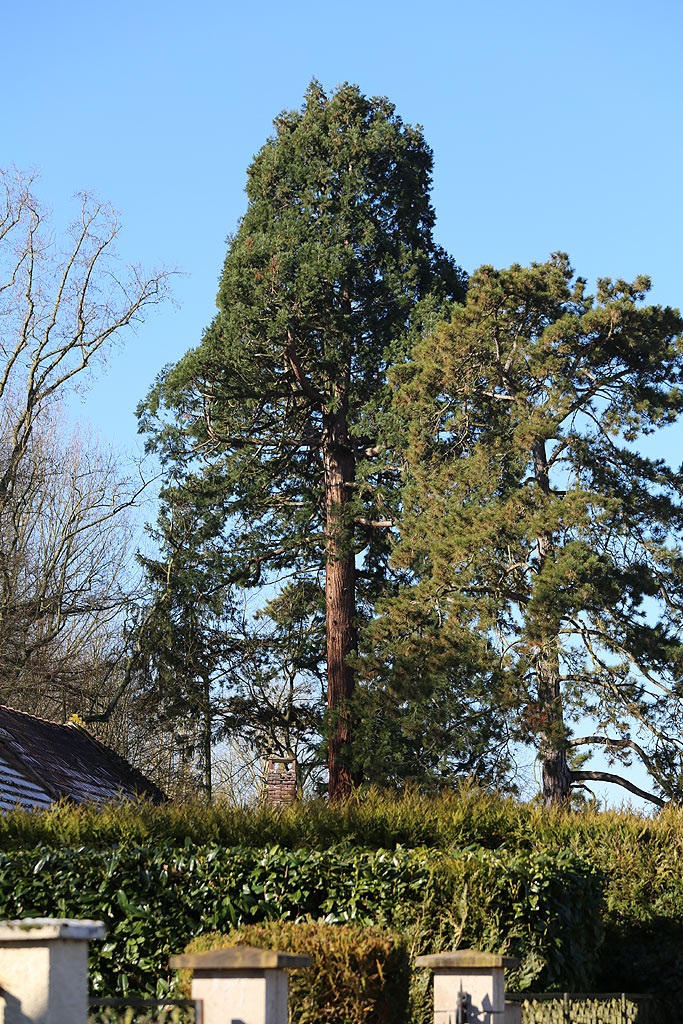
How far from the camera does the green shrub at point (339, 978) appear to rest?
29.8 ft

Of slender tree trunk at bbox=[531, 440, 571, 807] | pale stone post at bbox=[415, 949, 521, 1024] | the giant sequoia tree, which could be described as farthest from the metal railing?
the giant sequoia tree

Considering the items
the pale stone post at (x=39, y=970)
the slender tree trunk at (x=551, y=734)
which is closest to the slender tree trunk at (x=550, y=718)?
the slender tree trunk at (x=551, y=734)

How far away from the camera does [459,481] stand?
2559 centimetres

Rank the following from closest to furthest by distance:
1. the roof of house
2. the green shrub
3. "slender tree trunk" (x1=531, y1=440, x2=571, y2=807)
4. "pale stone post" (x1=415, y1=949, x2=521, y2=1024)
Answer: the green shrub < "pale stone post" (x1=415, y1=949, x2=521, y2=1024) < the roof of house < "slender tree trunk" (x1=531, y1=440, x2=571, y2=807)

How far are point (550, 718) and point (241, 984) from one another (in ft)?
58.6

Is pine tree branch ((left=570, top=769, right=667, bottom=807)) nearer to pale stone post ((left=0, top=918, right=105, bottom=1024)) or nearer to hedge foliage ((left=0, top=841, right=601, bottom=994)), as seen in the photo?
hedge foliage ((left=0, top=841, right=601, bottom=994))

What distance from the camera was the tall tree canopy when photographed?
79.4ft

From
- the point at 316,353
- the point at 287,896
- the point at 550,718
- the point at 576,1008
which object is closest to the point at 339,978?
the point at 287,896

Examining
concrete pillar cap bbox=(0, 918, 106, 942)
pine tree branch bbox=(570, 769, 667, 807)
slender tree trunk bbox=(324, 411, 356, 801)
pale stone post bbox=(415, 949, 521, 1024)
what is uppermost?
slender tree trunk bbox=(324, 411, 356, 801)

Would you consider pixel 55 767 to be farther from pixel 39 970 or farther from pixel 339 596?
pixel 39 970

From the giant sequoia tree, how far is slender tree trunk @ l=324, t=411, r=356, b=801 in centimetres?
5

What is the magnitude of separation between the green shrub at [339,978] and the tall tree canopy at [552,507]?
14.7 metres

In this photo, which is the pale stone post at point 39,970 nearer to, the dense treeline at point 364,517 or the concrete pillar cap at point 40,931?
the concrete pillar cap at point 40,931

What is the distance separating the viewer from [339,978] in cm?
911
